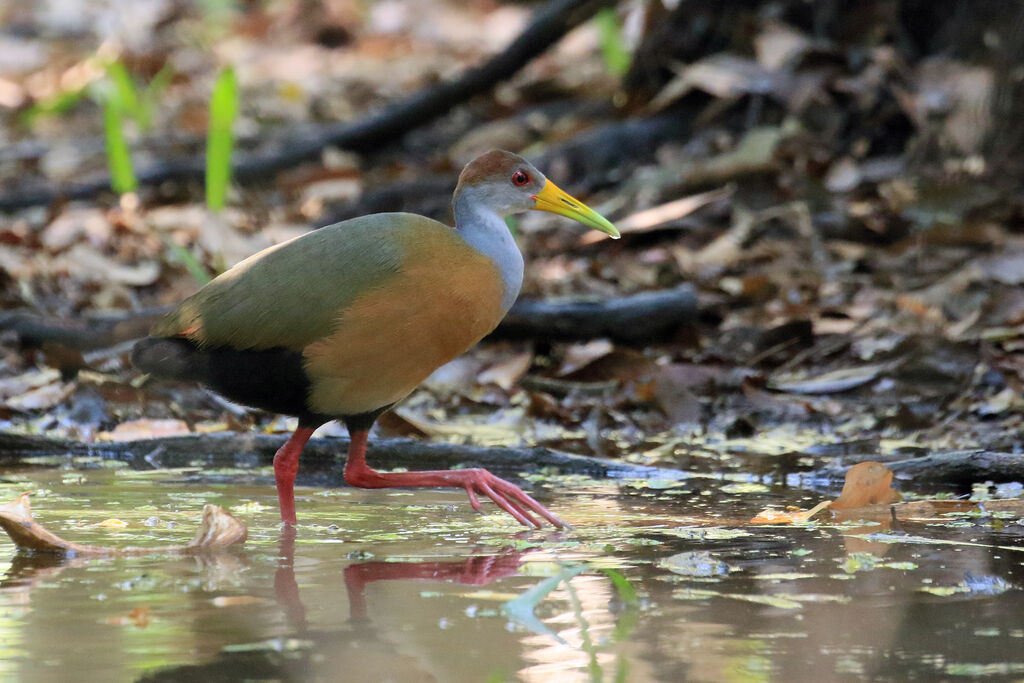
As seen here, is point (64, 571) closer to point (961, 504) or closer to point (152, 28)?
point (961, 504)

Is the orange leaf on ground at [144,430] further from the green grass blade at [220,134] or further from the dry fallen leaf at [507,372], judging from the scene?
the green grass blade at [220,134]

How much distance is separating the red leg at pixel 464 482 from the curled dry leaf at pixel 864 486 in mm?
764

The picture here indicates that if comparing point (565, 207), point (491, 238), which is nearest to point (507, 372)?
point (565, 207)

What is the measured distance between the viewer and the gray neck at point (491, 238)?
4.39 m

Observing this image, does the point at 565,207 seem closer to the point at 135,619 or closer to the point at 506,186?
the point at 506,186

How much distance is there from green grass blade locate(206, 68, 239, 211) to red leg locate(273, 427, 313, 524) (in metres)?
3.52

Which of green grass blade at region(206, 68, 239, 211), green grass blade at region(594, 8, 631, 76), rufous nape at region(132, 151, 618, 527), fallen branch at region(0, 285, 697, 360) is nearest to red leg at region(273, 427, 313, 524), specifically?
rufous nape at region(132, 151, 618, 527)

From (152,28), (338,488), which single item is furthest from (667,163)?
(152,28)

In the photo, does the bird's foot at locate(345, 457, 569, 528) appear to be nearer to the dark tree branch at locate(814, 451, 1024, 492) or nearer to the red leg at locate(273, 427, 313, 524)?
the red leg at locate(273, 427, 313, 524)

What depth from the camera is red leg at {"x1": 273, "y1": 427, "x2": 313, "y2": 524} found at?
397 cm

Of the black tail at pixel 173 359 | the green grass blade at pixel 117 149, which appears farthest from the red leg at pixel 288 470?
the green grass blade at pixel 117 149

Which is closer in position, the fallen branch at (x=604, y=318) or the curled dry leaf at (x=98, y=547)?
the curled dry leaf at (x=98, y=547)

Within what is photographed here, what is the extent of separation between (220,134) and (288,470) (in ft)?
12.6

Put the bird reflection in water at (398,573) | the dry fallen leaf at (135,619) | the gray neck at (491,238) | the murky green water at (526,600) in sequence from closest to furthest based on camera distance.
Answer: the murky green water at (526,600) → the dry fallen leaf at (135,619) → the bird reflection in water at (398,573) → the gray neck at (491,238)
